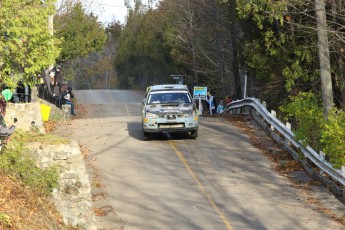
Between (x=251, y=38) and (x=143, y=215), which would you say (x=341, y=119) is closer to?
(x=143, y=215)

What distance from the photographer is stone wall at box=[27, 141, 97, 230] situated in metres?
11.5

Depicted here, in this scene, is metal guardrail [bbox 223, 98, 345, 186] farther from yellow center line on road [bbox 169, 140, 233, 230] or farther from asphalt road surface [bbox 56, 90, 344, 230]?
yellow center line on road [bbox 169, 140, 233, 230]

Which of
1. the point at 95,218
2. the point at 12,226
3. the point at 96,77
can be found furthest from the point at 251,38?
the point at 96,77

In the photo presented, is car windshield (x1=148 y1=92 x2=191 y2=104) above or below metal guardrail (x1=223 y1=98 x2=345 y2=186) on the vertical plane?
above

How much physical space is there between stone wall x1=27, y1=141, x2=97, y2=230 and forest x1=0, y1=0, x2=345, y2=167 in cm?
235

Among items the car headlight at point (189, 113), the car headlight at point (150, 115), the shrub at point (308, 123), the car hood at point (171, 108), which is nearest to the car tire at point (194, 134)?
the car headlight at point (189, 113)

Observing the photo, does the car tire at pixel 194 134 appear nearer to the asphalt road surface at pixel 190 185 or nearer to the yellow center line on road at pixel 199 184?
the asphalt road surface at pixel 190 185

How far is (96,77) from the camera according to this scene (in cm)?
11675

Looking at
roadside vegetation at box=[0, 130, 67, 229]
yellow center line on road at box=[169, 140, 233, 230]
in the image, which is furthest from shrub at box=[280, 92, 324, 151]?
roadside vegetation at box=[0, 130, 67, 229]

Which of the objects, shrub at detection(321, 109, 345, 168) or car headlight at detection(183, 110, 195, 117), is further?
car headlight at detection(183, 110, 195, 117)

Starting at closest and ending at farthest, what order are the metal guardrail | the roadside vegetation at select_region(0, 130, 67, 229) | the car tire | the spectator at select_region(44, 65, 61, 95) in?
the roadside vegetation at select_region(0, 130, 67, 229) → the metal guardrail → the car tire → the spectator at select_region(44, 65, 61, 95)

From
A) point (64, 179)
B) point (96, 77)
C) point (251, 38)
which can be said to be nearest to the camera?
point (64, 179)

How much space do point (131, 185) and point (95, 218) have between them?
2.47 meters

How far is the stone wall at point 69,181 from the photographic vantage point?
37.9ft
